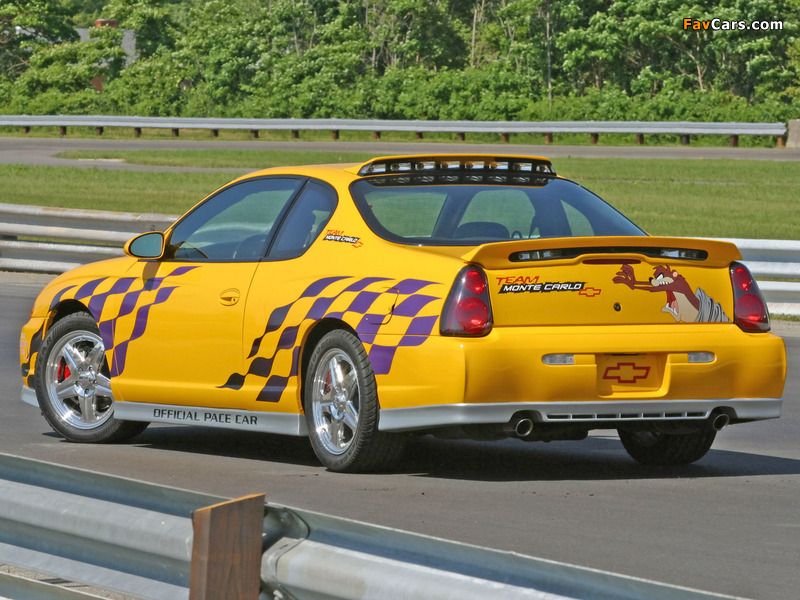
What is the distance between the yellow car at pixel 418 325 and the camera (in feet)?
23.3

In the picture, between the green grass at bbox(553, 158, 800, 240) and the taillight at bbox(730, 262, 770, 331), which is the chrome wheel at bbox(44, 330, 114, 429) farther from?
the green grass at bbox(553, 158, 800, 240)

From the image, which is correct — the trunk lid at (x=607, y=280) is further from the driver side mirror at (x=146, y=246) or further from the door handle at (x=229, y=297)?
the driver side mirror at (x=146, y=246)

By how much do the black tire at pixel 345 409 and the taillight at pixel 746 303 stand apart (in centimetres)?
169

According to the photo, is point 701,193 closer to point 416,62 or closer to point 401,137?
point 401,137

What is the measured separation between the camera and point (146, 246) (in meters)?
8.55

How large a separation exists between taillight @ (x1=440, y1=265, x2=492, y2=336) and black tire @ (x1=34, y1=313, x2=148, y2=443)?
241cm

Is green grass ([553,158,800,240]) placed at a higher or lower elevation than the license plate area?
lower

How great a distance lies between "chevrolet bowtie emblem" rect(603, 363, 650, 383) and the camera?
724cm

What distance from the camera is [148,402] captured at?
27.6 ft

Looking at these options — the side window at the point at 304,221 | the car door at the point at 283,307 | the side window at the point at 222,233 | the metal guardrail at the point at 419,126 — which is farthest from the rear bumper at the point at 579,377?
the metal guardrail at the point at 419,126

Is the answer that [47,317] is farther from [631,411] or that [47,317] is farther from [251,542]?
[251,542]

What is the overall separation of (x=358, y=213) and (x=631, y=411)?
1610 mm

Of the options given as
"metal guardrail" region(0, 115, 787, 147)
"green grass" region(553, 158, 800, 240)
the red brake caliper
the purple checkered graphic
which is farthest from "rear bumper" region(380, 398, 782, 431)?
"metal guardrail" region(0, 115, 787, 147)

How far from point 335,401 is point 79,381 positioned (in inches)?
74.6
